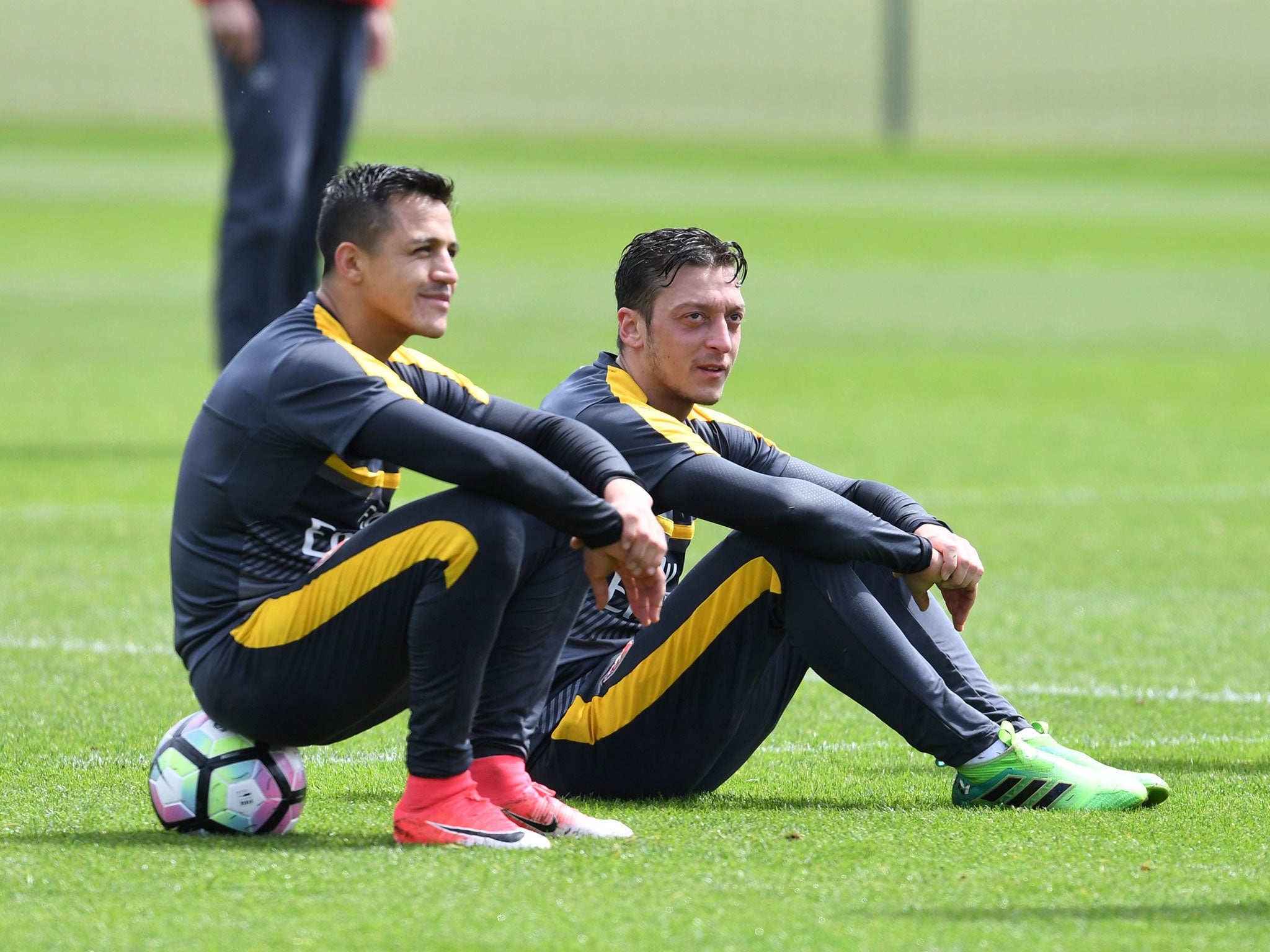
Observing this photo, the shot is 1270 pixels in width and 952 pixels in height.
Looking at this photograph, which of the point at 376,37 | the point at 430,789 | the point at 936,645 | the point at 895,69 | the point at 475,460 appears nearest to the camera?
the point at 475,460

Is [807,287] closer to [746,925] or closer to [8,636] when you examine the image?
[8,636]

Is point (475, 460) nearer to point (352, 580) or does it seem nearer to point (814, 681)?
point (352, 580)

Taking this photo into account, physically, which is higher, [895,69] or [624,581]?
[895,69]

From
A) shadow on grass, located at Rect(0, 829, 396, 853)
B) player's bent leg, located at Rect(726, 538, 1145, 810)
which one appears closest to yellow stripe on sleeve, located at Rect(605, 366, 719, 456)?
player's bent leg, located at Rect(726, 538, 1145, 810)

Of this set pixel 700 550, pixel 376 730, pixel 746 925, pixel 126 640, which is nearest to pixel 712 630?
pixel 746 925

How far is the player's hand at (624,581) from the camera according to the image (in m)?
4.11

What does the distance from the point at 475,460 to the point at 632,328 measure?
97 centimetres

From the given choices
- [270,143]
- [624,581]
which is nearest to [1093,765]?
[624,581]

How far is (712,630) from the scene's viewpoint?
439 cm

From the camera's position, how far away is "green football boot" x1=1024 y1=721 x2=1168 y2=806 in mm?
4488

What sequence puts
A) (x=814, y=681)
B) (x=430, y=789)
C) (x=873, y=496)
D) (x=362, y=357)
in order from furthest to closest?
(x=814, y=681), (x=873, y=496), (x=362, y=357), (x=430, y=789)

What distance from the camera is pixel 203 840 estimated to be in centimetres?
412

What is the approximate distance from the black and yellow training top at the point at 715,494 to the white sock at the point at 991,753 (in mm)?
425

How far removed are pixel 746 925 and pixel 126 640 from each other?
360 cm
